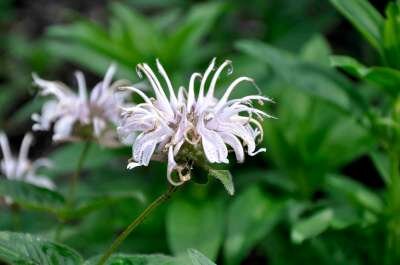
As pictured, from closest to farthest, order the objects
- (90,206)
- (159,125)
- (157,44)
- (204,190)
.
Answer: (159,125), (90,206), (204,190), (157,44)

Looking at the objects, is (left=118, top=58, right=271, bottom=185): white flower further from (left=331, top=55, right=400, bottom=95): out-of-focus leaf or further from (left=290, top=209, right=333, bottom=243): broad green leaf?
(left=290, top=209, right=333, bottom=243): broad green leaf

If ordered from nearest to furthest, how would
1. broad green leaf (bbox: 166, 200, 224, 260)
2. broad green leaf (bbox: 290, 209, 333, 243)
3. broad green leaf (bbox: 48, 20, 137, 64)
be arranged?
broad green leaf (bbox: 290, 209, 333, 243)
broad green leaf (bbox: 166, 200, 224, 260)
broad green leaf (bbox: 48, 20, 137, 64)

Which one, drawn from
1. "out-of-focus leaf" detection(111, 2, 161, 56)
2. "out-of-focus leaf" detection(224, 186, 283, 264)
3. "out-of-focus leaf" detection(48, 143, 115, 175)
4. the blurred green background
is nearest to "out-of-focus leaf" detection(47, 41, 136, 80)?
the blurred green background

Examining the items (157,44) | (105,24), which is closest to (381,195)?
(157,44)

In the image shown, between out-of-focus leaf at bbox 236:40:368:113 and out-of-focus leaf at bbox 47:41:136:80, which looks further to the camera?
out-of-focus leaf at bbox 47:41:136:80

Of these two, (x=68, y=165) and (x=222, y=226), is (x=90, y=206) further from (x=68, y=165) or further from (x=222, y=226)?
(x=68, y=165)

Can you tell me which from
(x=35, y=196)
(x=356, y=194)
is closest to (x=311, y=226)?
(x=356, y=194)

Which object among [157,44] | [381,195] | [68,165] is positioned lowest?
[381,195]

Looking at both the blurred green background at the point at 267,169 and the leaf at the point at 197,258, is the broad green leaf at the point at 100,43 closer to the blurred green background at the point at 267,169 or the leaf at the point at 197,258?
the blurred green background at the point at 267,169
